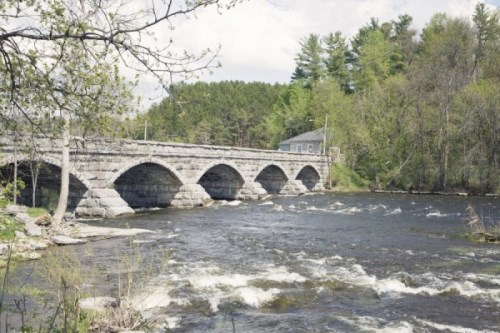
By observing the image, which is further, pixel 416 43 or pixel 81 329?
pixel 416 43

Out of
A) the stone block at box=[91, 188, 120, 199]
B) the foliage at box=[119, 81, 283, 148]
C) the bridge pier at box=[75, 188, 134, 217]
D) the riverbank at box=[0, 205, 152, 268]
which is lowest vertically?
the riverbank at box=[0, 205, 152, 268]

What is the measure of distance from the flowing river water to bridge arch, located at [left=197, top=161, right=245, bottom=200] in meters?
17.4

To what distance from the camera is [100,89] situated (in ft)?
22.3

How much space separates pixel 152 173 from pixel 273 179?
23112 mm

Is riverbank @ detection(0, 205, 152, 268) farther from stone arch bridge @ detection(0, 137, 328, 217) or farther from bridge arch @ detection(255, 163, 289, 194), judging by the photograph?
bridge arch @ detection(255, 163, 289, 194)

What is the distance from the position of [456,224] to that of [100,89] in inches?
1127

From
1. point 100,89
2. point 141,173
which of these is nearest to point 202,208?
point 141,173

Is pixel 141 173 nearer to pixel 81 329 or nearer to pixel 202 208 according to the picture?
pixel 202 208

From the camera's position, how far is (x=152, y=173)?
39.7m

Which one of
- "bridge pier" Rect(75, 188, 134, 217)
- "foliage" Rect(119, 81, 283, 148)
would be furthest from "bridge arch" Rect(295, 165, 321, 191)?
"foliage" Rect(119, 81, 283, 148)

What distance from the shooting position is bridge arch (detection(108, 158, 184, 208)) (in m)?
38.3

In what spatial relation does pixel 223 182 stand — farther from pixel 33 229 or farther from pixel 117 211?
pixel 33 229

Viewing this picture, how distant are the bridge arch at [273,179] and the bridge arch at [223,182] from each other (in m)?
7.87

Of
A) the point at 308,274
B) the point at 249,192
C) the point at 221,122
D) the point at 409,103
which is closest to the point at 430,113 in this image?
the point at 409,103
